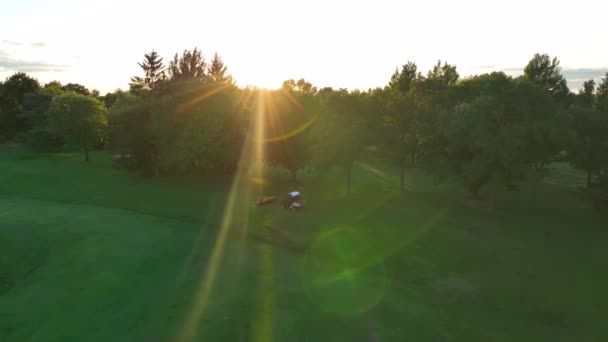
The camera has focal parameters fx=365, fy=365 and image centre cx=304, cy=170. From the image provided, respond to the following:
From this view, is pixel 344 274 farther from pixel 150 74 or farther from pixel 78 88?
pixel 78 88

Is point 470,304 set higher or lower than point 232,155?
lower

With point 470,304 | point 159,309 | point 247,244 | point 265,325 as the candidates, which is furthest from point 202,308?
point 470,304

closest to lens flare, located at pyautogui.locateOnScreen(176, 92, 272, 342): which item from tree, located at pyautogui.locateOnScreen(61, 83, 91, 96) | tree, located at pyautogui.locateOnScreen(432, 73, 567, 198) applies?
tree, located at pyautogui.locateOnScreen(432, 73, 567, 198)

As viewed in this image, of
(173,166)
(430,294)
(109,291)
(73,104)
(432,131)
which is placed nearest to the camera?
(109,291)

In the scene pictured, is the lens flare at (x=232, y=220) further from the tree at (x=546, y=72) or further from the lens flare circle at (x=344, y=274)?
the tree at (x=546, y=72)

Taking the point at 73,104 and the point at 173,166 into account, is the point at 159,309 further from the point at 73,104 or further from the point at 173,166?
the point at 73,104

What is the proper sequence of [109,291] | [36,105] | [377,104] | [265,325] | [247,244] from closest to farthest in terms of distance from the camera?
[265,325], [109,291], [247,244], [377,104], [36,105]

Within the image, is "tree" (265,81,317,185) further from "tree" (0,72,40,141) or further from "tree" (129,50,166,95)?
"tree" (0,72,40,141)

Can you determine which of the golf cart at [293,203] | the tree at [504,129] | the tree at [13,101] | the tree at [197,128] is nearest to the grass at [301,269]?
the golf cart at [293,203]
